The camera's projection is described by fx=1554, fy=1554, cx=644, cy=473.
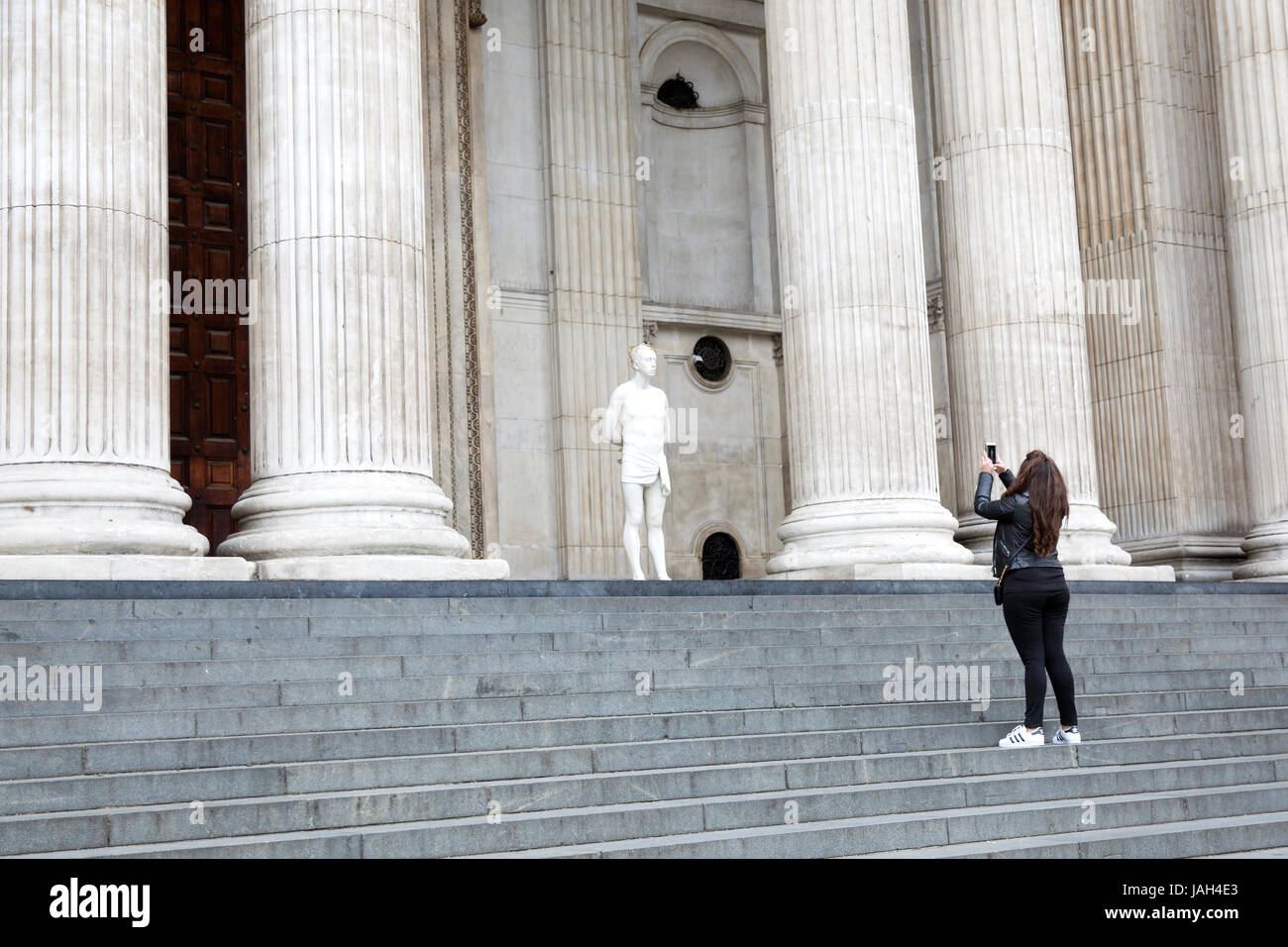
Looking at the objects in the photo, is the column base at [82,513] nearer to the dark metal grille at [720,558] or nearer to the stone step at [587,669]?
the stone step at [587,669]

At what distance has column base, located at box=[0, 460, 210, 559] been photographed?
12.4 metres

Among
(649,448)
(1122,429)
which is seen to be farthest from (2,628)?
(1122,429)

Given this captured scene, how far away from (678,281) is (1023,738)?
53.6 ft

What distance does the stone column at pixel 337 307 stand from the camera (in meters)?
13.5

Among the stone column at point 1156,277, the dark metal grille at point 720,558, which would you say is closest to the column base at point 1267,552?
the stone column at point 1156,277

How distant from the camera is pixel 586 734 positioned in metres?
10.0

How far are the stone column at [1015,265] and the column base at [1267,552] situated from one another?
2912mm

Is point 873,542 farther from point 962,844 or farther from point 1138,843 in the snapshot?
point 1138,843

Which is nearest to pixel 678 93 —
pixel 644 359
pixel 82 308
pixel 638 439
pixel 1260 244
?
pixel 1260 244

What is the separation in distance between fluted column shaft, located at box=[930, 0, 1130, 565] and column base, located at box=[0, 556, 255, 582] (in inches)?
366

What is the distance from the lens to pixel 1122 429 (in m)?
22.9

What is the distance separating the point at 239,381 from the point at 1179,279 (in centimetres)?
1361

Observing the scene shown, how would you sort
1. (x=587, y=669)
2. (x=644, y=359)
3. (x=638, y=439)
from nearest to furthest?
1. (x=587, y=669)
2. (x=644, y=359)
3. (x=638, y=439)
